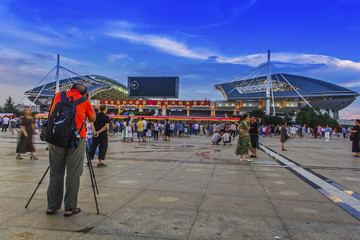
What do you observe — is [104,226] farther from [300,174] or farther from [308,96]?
[308,96]

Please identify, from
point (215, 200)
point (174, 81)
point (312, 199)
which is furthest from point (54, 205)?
point (174, 81)

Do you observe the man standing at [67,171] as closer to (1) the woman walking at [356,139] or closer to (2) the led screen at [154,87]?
(1) the woman walking at [356,139]

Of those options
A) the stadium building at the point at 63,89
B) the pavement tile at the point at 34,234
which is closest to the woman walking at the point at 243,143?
the pavement tile at the point at 34,234

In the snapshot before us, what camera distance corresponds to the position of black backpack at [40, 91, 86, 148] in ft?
Result: 9.84

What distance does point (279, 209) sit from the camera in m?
3.61

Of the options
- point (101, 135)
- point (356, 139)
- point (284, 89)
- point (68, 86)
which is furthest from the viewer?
point (68, 86)

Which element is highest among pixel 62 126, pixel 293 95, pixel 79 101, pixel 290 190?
pixel 293 95

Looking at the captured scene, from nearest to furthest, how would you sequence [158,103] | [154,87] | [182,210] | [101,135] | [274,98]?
[182,210]
[101,135]
[154,87]
[158,103]
[274,98]

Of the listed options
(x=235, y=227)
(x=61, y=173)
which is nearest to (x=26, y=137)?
(x=61, y=173)

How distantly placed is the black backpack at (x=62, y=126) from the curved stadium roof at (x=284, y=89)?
279 ft

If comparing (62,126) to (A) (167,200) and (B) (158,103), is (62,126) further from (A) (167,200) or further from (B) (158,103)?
(B) (158,103)

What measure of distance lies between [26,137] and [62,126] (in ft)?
19.6

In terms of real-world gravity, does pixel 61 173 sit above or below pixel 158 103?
below

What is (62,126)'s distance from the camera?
118 inches
